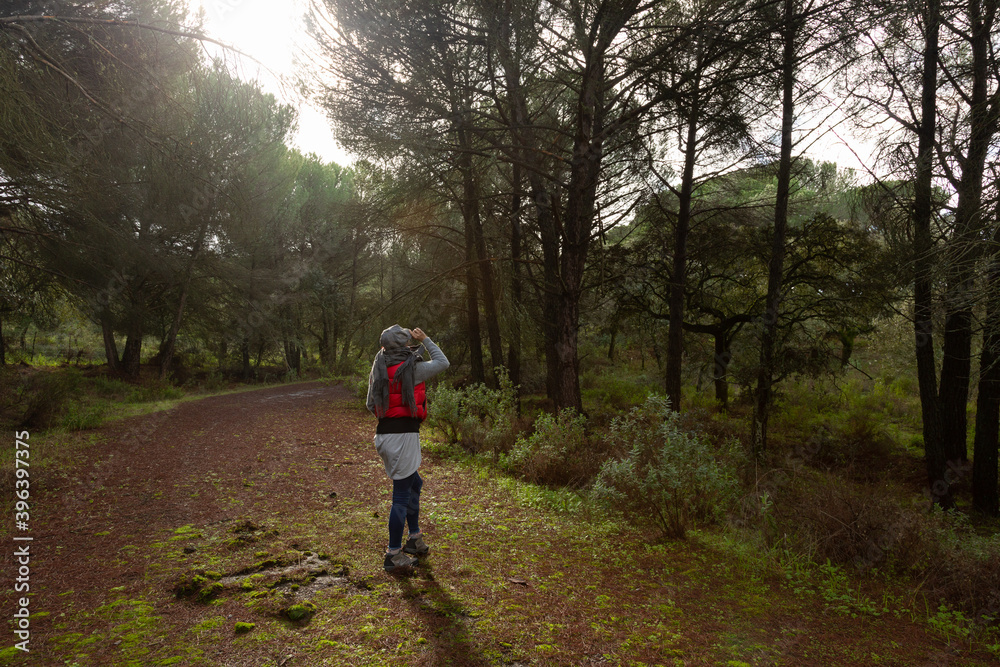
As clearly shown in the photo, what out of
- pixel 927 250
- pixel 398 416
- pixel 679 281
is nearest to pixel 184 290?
pixel 679 281

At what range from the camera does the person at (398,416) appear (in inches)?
150

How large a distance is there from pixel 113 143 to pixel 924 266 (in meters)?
13.7

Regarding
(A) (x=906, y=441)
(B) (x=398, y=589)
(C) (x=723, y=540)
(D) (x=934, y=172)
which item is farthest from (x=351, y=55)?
(A) (x=906, y=441)

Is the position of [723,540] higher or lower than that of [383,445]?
lower

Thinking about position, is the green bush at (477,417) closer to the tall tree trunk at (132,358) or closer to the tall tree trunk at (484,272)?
the tall tree trunk at (484,272)

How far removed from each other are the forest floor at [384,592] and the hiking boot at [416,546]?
111 mm

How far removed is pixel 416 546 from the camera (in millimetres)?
4086

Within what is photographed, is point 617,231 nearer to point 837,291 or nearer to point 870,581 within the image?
point 837,291

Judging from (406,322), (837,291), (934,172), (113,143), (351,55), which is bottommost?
(406,322)

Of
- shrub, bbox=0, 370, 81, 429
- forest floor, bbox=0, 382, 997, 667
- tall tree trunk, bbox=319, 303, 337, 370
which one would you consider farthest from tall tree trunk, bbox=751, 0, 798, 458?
tall tree trunk, bbox=319, 303, 337, 370

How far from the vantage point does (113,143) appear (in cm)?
923

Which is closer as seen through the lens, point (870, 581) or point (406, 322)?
point (870, 581)

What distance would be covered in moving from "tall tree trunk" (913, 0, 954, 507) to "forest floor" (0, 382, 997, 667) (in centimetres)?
560

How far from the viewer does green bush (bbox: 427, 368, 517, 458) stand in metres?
7.95
